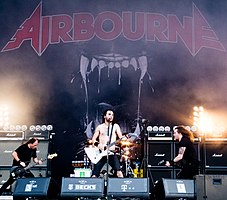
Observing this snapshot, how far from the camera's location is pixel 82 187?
5.91 metres

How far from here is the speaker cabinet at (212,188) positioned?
587 centimetres

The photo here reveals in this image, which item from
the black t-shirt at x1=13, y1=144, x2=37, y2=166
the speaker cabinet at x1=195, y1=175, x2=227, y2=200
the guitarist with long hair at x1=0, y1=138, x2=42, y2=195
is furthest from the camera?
the black t-shirt at x1=13, y1=144, x2=37, y2=166

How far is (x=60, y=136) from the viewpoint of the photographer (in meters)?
10.3

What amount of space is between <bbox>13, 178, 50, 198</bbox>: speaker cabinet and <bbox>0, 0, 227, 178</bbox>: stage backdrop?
3985 millimetres

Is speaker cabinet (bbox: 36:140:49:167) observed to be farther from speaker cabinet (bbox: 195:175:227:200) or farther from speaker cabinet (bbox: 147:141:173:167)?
speaker cabinet (bbox: 195:175:227:200)

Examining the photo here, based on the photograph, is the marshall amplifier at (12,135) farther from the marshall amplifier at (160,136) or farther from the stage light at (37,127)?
the marshall amplifier at (160,136)

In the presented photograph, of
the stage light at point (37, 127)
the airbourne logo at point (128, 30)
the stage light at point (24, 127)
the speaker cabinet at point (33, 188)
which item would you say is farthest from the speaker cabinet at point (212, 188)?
the airbourne logo at point (128, 30)

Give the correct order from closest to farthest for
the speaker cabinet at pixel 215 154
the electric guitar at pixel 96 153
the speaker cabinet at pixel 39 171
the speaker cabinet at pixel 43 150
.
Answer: the electric guitar at pixel 96 153 → the speaker cabinet at pixel 215 154 → the speaker cabinet at pixel 39 171 → the speaker cabinet at pixel 43 150

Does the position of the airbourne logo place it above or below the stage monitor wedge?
above

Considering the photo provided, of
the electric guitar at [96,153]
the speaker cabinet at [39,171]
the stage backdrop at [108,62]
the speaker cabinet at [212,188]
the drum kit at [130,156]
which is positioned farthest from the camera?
the stage backdrop at [108,62]

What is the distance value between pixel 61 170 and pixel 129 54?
330 cm

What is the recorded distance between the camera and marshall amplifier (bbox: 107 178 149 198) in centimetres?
589

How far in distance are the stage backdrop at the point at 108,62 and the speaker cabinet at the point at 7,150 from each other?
2.64 feet

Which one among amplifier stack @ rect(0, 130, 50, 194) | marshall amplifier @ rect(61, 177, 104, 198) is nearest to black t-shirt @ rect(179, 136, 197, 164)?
marshall amplifier @ rect(61, 177, 104, 198)
